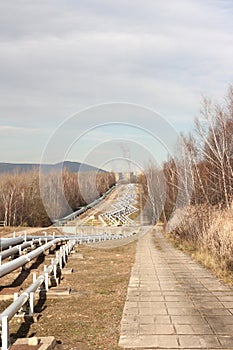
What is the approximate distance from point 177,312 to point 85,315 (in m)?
1.43

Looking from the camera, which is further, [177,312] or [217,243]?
[217,243]

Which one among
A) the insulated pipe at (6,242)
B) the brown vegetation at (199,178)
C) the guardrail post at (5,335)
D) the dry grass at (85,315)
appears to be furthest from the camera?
the brown vegetation at (199,178)

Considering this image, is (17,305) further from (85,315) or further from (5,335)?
(85,315)

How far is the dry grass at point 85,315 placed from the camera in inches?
221

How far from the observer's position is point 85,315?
22.7ft

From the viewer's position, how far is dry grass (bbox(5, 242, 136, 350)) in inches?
221

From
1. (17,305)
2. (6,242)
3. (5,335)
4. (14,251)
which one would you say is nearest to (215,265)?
(14,251)

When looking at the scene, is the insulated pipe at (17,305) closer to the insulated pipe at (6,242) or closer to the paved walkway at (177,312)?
the paved walkway at (177,312)

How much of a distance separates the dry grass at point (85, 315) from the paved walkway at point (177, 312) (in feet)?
0.61

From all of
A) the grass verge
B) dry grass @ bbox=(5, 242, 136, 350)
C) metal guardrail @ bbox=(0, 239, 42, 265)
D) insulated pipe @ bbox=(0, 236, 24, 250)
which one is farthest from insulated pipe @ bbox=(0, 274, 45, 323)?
insulated pipe @ bbox=(0, 236, 24, 250)

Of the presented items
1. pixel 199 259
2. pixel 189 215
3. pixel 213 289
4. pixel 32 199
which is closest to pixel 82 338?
pixel 213 289

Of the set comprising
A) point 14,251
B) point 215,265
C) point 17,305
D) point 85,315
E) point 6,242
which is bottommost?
point 85,315

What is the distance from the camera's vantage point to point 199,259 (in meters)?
14.8

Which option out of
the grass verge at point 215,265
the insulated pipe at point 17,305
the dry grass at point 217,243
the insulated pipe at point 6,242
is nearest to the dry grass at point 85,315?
the insulated pipe at point 17,305
